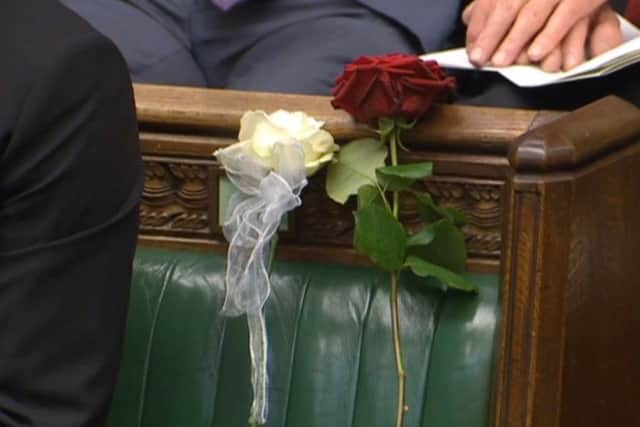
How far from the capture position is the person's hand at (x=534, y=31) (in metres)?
1.29

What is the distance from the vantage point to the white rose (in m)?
1.26

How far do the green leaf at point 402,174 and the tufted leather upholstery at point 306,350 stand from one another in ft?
0.37

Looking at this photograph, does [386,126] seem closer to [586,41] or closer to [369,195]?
[369,195]

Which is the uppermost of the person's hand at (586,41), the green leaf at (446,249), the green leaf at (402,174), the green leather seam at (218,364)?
the person's hand at (586,41)

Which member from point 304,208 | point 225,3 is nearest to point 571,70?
point 304,208

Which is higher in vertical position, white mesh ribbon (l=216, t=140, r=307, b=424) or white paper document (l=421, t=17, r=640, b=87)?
white paper document (l=421, t=17, r=640, b=87)

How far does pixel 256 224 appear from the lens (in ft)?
4.23

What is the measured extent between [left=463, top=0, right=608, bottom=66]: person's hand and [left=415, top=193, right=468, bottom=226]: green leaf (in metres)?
0.16

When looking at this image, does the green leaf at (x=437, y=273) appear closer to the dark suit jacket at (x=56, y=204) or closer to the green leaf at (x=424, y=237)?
the green leaf at (x=424, y=237)

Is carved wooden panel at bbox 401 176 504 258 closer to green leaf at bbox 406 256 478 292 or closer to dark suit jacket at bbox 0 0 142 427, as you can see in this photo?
green leaf at bbox 406 256 478 292

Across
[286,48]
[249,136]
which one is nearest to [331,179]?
[249,136]

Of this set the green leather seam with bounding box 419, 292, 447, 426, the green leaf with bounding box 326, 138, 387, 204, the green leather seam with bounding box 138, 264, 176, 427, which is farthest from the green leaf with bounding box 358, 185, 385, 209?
the green leather seam with bounding box 138, 264, 176, 427

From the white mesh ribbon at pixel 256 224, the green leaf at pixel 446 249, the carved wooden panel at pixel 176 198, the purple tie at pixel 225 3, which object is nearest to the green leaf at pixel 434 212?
the green leaf at pixel 446 249

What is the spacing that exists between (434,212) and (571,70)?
0.19m
